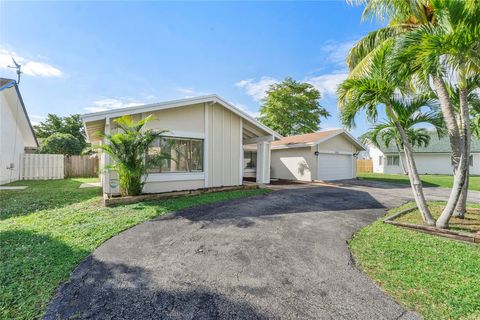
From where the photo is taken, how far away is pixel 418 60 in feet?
14.1

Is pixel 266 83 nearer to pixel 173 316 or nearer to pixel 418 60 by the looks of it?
pixel 418 60

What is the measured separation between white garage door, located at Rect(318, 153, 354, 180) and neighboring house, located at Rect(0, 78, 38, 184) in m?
17.7

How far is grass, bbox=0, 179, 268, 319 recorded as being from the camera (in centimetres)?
267

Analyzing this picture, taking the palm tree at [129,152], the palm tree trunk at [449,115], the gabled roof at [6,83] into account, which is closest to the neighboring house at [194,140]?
the palm tree at [129,152]

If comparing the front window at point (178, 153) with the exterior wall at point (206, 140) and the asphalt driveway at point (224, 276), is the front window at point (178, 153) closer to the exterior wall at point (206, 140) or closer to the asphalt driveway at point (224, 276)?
the exterior wall at point (206, 140)

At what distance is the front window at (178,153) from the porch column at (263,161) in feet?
14.3

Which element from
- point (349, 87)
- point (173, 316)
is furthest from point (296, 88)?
point (173, 316)

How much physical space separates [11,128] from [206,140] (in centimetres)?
1206

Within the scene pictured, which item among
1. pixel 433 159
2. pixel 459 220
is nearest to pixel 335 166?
pixel 459 220

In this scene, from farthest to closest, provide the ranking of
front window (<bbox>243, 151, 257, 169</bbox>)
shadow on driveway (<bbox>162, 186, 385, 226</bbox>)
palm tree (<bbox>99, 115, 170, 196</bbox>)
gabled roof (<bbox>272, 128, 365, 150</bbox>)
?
front window (<bbox>243, 151, 257, 169</bbox>)
gabled roof (<bbox>272, 128, 365, 150</bbox>)
palm tree (<bbox>99, 115, 170, 196</bbox>)
shadow on driveway (<bbox>162, 186, 385, 226</bbox>)

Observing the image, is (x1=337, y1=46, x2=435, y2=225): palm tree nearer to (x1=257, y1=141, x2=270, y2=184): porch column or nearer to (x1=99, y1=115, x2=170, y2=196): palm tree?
(x1=99, y1=115, x2=170, y2=196): palm tree

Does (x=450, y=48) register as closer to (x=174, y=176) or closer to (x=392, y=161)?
(x=174, y=176)

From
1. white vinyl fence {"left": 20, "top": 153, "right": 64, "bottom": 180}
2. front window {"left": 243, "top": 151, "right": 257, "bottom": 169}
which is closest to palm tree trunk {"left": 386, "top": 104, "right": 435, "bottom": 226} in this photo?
front window {"left": 243, "top": 151, "right": 257, "bottom": 169}

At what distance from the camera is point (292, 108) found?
27859 mm
